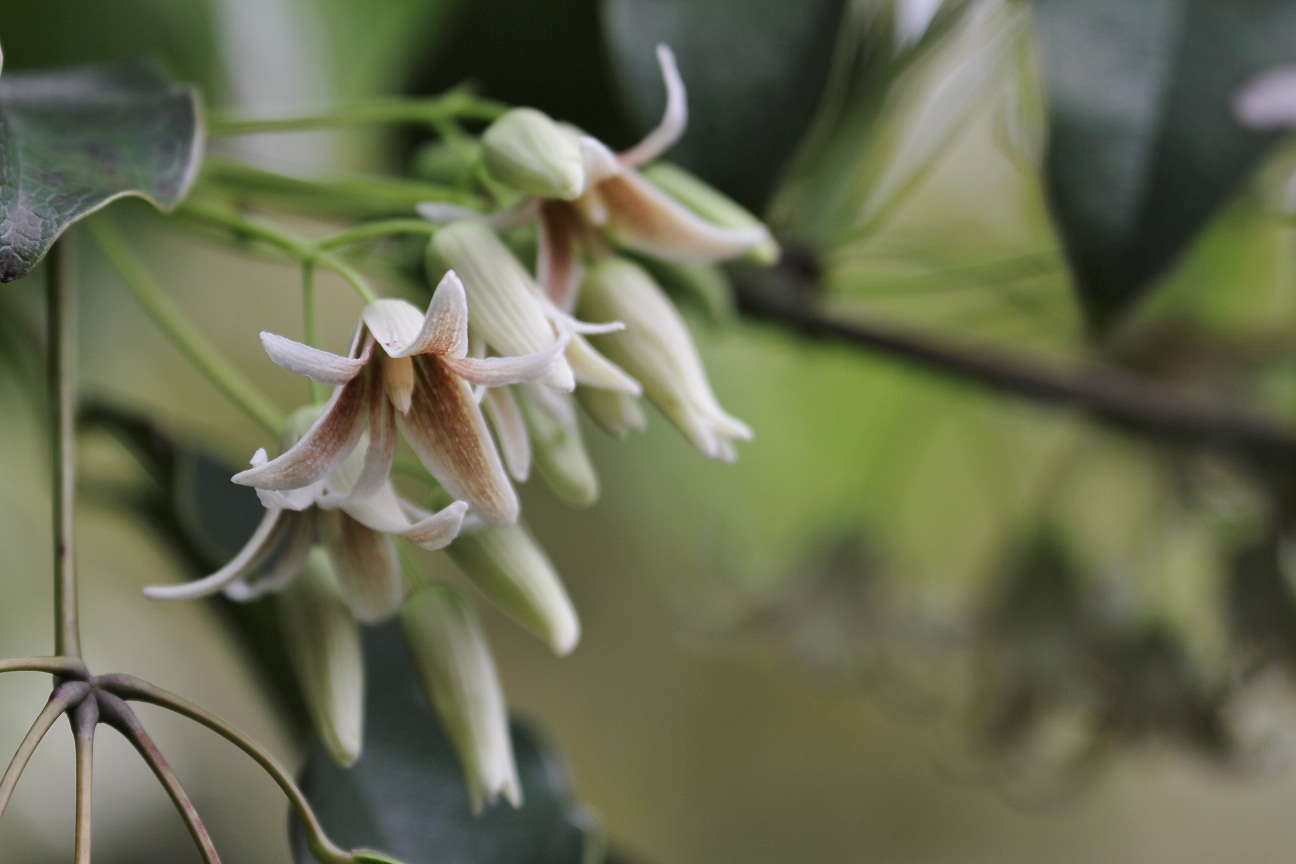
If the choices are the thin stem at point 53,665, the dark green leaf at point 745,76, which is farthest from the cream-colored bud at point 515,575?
the dark green leaf at point 745,76

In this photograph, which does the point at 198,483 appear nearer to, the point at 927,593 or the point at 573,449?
the point at 573,449

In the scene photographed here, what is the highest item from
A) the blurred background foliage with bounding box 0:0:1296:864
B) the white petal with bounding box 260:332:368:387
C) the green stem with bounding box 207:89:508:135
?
the green stem with bounding box 207:89:508:135

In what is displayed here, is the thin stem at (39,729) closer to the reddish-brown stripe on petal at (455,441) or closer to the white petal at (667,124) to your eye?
the reddish-brown stripe on petal at (455,441)

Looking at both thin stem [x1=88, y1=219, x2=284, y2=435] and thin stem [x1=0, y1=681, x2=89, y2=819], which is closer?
thin stem [x1=0, y1=681, x2=89, y2=819]

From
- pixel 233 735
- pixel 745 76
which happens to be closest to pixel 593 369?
pixel 233 735

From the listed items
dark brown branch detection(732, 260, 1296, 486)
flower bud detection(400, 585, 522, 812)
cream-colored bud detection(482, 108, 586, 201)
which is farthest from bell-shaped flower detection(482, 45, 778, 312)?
dark brown branch detection(732, 260, 1296, 486)

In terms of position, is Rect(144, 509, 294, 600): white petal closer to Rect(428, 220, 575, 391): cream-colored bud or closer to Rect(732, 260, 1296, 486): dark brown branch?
Rect(428, 220, 575, 391): cream-colored bud

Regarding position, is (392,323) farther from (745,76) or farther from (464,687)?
(745,76)
